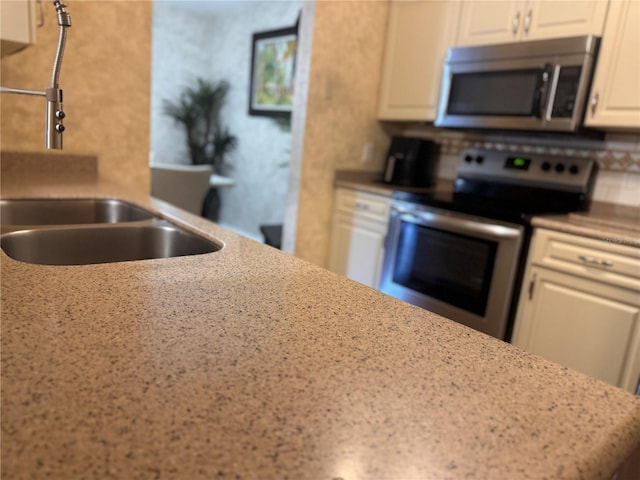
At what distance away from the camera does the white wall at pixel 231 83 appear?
480 centimetres

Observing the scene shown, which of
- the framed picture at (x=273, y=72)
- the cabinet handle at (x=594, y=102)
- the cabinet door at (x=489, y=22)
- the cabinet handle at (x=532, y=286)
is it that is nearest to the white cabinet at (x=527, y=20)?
the cabinet door at (x=489, y=22)

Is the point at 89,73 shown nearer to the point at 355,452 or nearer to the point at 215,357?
the point at 215,357

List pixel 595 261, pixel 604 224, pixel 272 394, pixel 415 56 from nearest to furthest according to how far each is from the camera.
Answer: pixel 272 394
pixel 595 261
pixel 604 224
pixel 415 56

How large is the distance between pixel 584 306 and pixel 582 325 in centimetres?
8

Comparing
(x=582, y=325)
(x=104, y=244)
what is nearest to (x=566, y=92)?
(x=582, y=325)

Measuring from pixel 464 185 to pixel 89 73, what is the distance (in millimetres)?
1967

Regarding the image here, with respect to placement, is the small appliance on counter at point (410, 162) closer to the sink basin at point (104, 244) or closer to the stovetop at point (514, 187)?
the stovetop at point (514, 187)

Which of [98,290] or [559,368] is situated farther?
[98,290]

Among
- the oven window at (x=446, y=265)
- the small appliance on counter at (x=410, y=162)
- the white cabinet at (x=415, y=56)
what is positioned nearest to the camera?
the oven window at (x=446, y=265)

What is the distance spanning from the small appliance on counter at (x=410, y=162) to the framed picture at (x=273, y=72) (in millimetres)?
1956

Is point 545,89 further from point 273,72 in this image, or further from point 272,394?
point 273,72

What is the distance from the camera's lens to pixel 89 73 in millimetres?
2031

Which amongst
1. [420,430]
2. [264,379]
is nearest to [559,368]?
[420,430]

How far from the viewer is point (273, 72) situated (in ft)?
15.5
